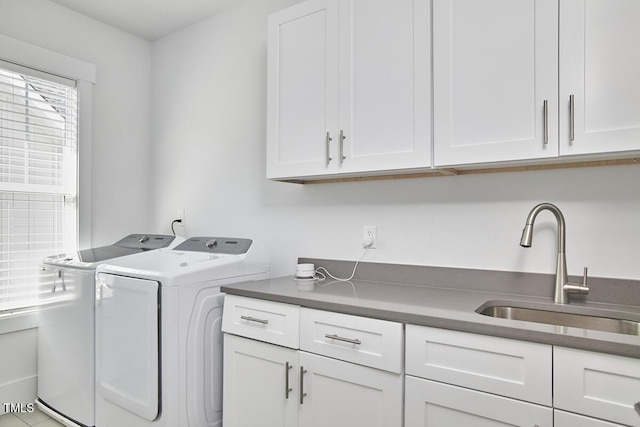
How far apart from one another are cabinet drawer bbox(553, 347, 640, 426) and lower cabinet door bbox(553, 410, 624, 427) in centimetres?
1

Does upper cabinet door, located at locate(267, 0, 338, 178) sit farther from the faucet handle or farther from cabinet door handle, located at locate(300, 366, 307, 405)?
the faucet handle

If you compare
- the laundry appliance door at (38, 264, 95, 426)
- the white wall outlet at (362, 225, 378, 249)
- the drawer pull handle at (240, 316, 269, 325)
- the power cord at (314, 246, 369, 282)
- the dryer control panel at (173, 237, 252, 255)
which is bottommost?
the laundry appliance door at (38, 264, 95, 426)

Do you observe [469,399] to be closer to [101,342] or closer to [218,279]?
[218,279]

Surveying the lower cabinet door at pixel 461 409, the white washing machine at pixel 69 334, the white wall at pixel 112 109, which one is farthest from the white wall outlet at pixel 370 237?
the white wall at pixel 112 109

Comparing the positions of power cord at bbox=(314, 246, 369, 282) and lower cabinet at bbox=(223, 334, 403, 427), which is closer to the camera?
lower cabinet at bbox=(223, 334, 403, 427)

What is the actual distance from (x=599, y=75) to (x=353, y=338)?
47.5 inches

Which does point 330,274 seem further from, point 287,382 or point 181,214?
point 181,214

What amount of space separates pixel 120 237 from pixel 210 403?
5.30ft

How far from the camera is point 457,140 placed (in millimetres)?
1527

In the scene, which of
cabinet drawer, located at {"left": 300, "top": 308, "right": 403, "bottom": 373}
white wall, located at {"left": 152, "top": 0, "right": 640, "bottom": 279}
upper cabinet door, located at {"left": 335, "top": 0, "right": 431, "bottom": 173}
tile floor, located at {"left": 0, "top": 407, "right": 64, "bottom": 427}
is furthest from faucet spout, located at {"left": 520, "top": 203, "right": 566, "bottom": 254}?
tile floor, located at {"left": 0, "top": 407, "right": 64, "bottom": 427}

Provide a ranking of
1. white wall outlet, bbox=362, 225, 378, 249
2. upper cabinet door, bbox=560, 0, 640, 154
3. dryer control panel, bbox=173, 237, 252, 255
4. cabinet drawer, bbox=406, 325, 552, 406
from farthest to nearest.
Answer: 1. dryer control panel, bbox=173, 237, 252, 255
2. white wall outlet, bbox=362, 225, 378, 249
3. upper cabinet door, bbox=560, 0, 640, 154
4. cabinet drawer, bbox=406, 325, 552, 406

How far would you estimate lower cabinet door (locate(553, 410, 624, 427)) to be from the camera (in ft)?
3.33

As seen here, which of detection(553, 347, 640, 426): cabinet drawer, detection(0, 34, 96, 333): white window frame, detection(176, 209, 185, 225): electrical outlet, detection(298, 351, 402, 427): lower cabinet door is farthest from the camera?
detection(176, 209, 185, 225): electrical outlet

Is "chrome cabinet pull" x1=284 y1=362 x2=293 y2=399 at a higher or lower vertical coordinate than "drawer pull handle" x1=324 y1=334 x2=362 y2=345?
lower
